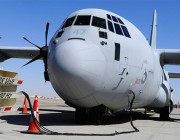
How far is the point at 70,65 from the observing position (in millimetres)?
9008

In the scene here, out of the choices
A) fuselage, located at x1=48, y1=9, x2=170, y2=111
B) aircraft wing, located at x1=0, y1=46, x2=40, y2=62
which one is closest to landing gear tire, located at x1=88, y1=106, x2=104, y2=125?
fuselage, located at x1=48, y1=9, x2=170, y2=111

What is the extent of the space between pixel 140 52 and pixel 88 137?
191 inches

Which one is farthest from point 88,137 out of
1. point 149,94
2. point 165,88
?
point 165,88

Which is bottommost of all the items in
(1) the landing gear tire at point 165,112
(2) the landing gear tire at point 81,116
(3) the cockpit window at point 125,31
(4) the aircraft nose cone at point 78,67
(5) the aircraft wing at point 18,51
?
(1) the landing gear tire at point 165,112

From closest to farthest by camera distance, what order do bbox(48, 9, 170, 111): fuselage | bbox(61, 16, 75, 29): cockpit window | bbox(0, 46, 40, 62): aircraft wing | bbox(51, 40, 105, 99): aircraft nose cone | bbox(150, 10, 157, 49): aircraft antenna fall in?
bbox(51, 40, 105, 99): aircraft nose cone < bbox(48, 9, 170, 111): fuselage < bbox(61, 16, 75, 29): cockpit window < bbox(0, 46, 40, 62): aircraft wing < bbox(150, 10, 157, 49): aircraft antenna

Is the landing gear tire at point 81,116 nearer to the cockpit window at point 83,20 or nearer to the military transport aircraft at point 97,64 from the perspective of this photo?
the military transport aircraft at point 97,64

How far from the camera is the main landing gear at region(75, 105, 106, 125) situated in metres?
10.6

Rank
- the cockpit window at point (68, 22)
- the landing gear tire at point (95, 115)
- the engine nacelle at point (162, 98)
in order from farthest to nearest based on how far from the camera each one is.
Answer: the engine nacelle at point (162, 98) → the cockpit window at point (68, 22) → the landing gear tire at point (95, 115)

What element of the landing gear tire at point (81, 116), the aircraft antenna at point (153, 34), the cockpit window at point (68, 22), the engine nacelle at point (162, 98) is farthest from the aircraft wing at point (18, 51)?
the landing gear tire at point (81, 116)

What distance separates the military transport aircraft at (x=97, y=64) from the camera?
918 centimetres

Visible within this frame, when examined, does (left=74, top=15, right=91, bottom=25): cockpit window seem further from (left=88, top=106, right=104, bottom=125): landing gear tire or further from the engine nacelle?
the engine nacelle

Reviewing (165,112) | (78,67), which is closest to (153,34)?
(165,112)

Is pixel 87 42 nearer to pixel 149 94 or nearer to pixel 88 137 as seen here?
pixel 88 137

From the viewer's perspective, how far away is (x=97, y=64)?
934 cm
